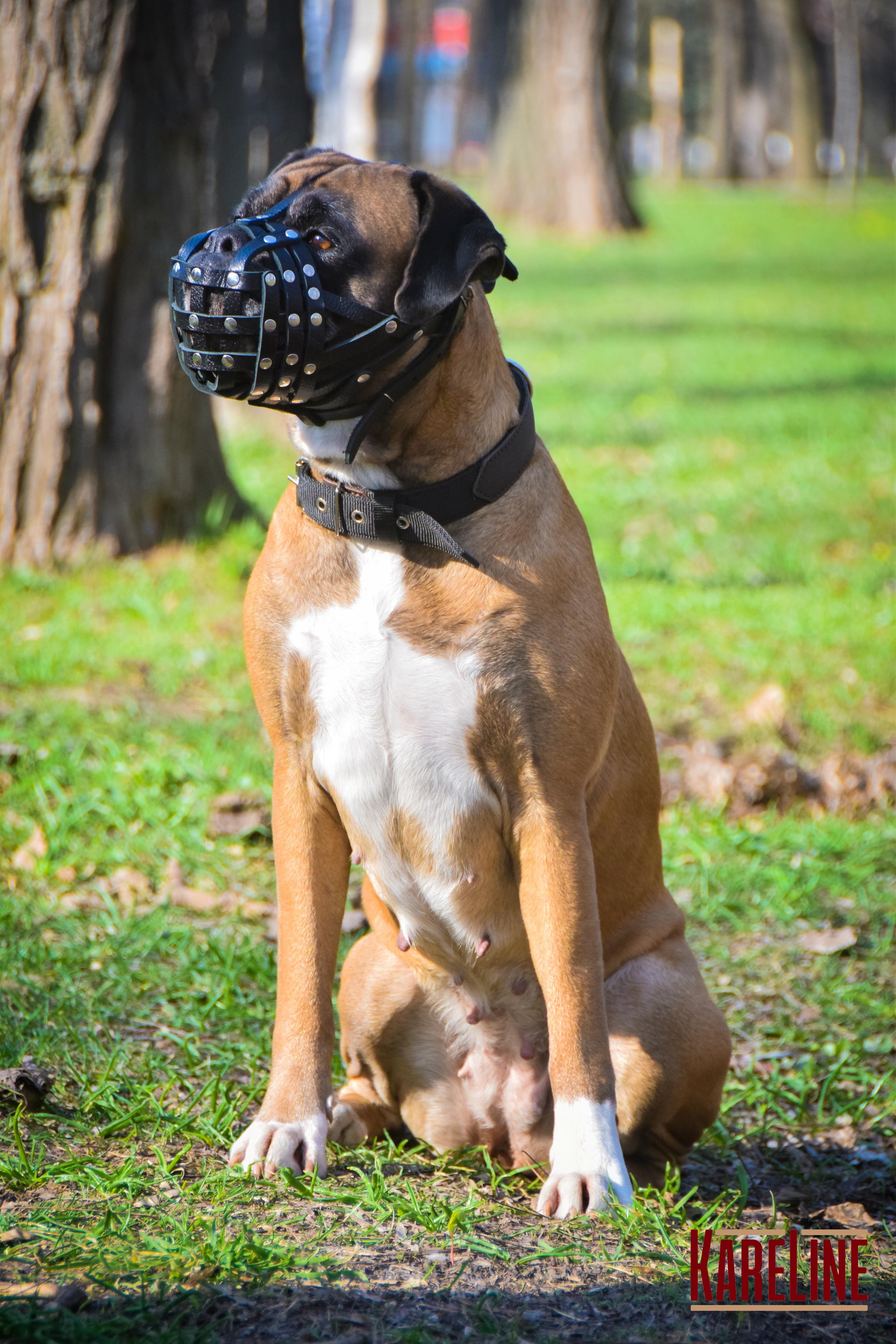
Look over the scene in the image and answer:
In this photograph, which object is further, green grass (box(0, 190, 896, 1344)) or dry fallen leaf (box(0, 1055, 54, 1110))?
dry fallen leaf (box(0, 1055, 54, 1110))

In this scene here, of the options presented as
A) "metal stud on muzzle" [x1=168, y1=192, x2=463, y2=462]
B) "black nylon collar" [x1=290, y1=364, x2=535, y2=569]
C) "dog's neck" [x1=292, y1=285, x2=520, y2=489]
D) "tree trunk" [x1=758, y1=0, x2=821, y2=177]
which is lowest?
"black nylon collar" [x1=290, y1=364, x2=535, y2=569]

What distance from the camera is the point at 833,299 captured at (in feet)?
49.8

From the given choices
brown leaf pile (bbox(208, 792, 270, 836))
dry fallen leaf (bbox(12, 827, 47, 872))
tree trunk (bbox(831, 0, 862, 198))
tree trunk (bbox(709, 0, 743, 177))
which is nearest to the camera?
dry fallen leaf (bbox(12, 827, 47, 872))

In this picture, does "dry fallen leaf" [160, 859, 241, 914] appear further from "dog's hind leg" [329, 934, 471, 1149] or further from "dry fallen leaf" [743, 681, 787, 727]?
"dry fallen leaf" [743, 681, 787, 727]

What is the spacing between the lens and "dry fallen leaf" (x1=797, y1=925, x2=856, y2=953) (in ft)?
11.9

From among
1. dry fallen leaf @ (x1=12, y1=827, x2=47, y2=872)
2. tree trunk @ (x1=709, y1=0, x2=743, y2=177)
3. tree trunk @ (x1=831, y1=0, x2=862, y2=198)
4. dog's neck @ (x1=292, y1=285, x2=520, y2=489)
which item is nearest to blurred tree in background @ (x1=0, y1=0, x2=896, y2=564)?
dry fallen leaf @ (x1=12, y1=827, x2=47, y2=872)

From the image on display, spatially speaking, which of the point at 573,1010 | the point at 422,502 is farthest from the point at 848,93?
the point at 573,1010

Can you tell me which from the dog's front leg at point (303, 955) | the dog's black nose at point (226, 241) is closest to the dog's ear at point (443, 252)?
the dog's black nose at point (226, 241)

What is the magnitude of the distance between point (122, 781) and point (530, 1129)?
2.10m

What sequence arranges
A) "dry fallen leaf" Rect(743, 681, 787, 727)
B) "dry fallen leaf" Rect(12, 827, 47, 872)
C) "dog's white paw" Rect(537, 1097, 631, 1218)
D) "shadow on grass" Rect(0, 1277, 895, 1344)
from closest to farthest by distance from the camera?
1. "shadow on grass" Rect(0, 1277, 895, 1344)
2. "dog's white paw" Rect(537, 1097, 631, 1218)
3. "dry fallen leaf" Rect(12, 827, 47, 872)
4. "dry fallen leaf" Rect(743, 681, 787, 727)

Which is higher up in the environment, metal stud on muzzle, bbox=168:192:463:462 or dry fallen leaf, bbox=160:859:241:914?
metal stud on muzzle, bbox=168:192:463:462

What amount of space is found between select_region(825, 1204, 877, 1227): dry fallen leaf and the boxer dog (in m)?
0.33

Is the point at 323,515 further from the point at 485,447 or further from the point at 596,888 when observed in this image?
the point at 596,888

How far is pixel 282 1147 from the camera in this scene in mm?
2395
